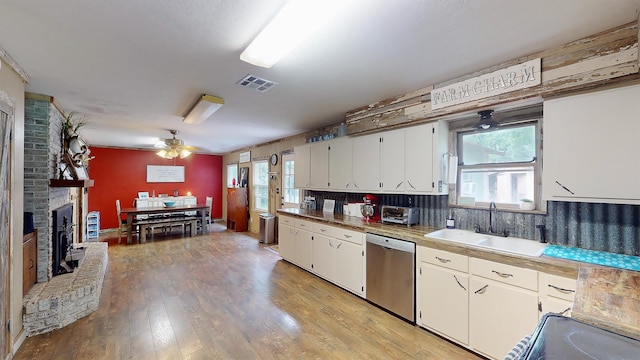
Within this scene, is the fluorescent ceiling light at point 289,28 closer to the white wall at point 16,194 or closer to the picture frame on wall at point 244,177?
the white wall at point 16,194

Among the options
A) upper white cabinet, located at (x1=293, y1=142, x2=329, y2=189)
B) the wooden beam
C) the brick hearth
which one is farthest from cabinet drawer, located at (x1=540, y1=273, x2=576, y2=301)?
the brick hearth

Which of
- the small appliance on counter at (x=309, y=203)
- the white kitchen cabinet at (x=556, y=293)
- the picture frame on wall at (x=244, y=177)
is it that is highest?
the picture frame on wall at (x=244, y=177)

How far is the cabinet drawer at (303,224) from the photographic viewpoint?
3.93 m

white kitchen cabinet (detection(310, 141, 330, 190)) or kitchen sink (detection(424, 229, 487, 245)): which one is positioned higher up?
white kitchen cabinet (detection(310, 141, 330, 190))

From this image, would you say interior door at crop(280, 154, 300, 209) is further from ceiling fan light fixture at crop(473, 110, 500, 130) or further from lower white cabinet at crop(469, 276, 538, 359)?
lower white cabinet at crop(469, 276, 538, 359)

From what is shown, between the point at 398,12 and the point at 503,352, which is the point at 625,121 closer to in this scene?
the point at 398,12

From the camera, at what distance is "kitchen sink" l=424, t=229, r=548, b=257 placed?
216 centimetres

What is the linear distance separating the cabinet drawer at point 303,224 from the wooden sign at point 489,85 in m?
2.30

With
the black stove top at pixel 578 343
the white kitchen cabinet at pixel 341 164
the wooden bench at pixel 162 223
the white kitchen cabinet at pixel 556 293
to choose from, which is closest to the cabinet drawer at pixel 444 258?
the white kitchen cabinet at pixel 556 293

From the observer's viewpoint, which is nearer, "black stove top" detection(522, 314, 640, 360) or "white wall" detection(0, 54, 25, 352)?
"black stove top" detection(522, 314, 640, 360)

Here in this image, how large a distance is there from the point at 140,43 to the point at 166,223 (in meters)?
5.47

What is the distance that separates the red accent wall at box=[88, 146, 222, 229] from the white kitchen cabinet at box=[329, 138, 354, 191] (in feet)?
20.1

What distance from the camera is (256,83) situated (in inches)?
103

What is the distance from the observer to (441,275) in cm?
234
